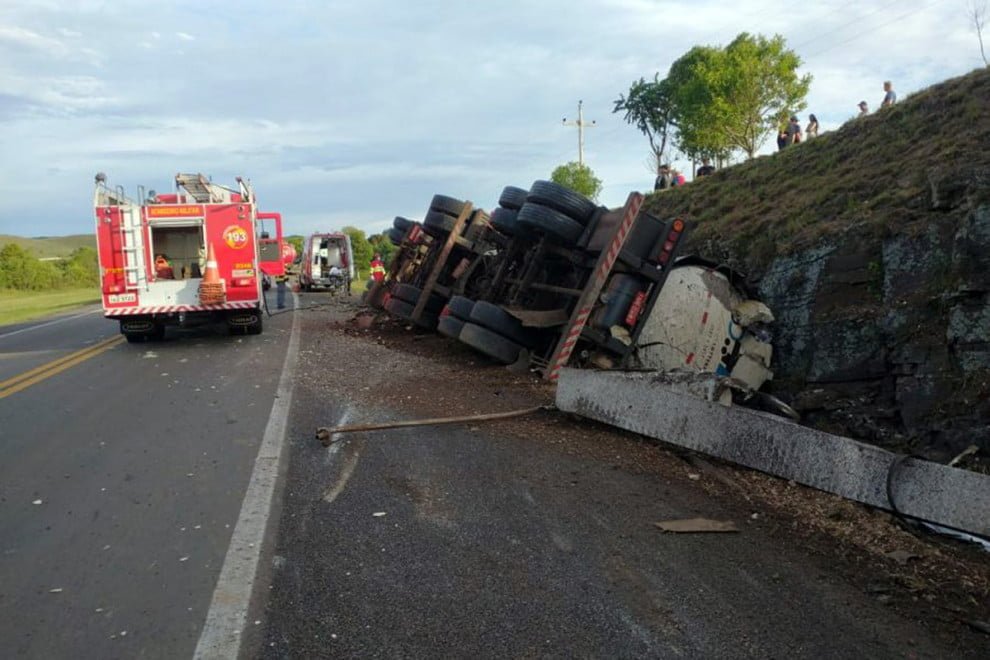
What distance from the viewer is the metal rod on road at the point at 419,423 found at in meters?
6.06

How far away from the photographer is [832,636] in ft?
9.88

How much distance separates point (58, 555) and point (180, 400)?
13.9ft

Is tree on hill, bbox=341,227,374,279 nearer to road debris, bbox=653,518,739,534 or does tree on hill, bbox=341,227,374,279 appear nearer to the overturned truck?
the overturned truck

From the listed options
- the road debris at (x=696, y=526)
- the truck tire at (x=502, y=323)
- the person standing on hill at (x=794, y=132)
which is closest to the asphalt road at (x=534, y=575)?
the road debris at (x=696, y=526)

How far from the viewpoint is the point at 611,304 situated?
8.61 metres

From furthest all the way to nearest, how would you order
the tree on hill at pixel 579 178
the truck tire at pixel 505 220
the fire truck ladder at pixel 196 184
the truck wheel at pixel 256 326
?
1. the tree on hill at pixel 579 178
2. the fire truck ladder at pixel 196 184
3. the truck wheel at pixel 256 326
4. the truck tire at pixel 505 220

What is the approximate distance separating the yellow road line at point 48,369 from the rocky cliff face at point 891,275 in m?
9.21

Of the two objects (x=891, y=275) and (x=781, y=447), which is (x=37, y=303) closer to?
(x=891, y=275)

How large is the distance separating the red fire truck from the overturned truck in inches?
192

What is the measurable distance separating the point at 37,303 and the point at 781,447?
38.2 m

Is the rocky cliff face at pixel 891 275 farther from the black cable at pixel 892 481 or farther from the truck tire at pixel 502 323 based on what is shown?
the truck tire at pixel 502 323

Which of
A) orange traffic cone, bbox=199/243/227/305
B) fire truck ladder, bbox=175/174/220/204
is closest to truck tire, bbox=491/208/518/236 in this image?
orange traffic cone, bbox=199/243/227/305

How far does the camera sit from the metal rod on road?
6059mm

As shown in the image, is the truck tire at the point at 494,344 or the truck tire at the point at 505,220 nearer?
the truck tire at the point at 494,344
